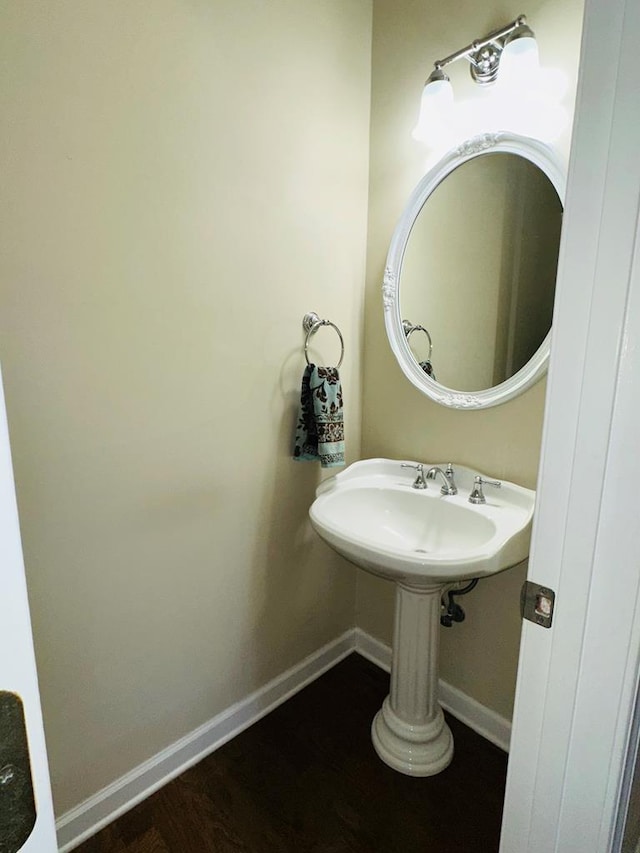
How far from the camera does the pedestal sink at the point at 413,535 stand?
130 cm

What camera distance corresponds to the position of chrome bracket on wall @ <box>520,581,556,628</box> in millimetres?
625

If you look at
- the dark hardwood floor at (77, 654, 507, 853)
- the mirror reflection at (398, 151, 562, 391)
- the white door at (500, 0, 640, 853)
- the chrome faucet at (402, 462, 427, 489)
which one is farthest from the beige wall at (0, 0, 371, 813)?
the white door at (500, 0, 640, 853)

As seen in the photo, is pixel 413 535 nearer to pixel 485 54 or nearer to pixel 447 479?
pixel 447 479

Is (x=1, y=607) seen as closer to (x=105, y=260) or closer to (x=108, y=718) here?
(x=105, y=260)

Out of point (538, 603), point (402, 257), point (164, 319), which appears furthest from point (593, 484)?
point (402, 257)

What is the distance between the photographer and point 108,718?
1233mm

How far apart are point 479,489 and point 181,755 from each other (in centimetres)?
126

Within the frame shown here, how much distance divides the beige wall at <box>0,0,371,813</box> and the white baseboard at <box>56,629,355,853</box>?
0.13ft

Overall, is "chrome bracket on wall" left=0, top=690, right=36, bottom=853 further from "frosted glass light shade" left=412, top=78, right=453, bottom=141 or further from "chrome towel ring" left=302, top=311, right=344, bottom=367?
"frosted glass light shade" left=412, top=78, right=453, bottom=141

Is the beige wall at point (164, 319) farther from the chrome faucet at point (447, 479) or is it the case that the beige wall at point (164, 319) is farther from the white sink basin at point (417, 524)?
the chrome faucet at point (447, 479)

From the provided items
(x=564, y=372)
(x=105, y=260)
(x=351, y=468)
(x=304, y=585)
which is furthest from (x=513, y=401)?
(x=105, y=260)

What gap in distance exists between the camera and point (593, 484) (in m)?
0.56

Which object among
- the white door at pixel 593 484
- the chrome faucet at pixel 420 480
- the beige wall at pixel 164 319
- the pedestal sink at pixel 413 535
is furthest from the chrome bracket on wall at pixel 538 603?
the beige wall at pixel 164 319

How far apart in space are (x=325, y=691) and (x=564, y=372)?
1.62m
